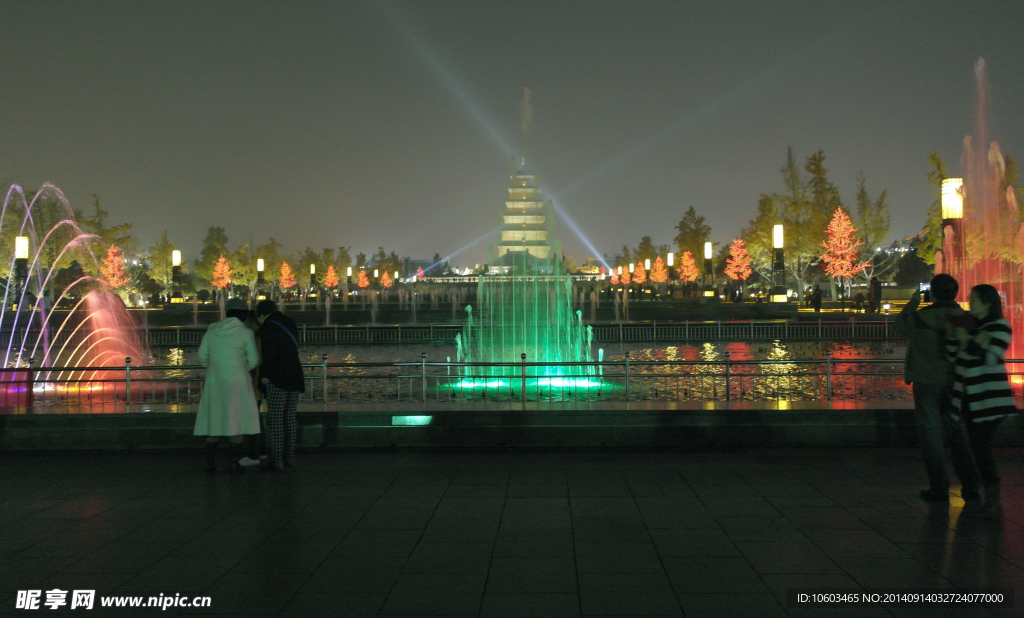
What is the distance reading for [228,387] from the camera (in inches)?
291

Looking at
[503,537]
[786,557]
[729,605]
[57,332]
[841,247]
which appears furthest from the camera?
[841,247]

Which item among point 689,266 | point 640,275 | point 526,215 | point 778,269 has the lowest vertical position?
point 778,269

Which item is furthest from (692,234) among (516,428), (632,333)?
(516,428)

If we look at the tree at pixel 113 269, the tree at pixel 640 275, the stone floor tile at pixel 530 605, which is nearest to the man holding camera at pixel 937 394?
the stone floor tile at pixel 530 605

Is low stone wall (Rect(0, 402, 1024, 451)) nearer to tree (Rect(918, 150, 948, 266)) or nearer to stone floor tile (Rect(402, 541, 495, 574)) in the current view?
stone floor tile (Rect(402, 541, 495, 574))

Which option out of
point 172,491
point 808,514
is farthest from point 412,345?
point 808,514

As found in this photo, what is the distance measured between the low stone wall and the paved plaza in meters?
0.71

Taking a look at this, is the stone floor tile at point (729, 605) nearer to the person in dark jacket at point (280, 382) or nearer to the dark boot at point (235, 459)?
the person in dark jacket at point (280, 382)

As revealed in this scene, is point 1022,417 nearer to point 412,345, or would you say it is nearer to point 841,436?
point 841,436

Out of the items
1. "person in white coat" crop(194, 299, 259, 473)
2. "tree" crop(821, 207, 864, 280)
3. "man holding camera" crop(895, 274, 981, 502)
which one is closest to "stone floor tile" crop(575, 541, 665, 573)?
"man holding camera" crop(895, 274, 981, 502)

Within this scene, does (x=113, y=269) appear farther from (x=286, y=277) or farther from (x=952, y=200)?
(x=952, y=200)

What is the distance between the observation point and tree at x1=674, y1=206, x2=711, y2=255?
68938mm

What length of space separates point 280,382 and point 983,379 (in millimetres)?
6184

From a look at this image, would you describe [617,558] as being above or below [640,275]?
below
